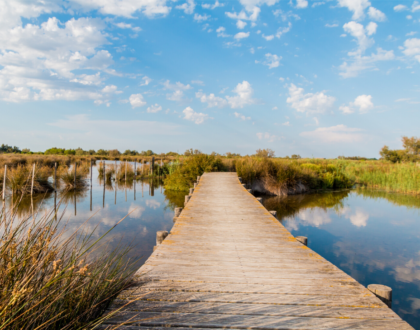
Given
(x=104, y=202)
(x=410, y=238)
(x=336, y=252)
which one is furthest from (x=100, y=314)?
(x=104, y=202)

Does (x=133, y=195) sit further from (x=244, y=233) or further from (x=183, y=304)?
(x=183, y=304)

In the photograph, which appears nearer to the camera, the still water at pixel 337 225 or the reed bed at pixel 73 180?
the still water at pixel 337 225

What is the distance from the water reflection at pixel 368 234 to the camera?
14.2ft


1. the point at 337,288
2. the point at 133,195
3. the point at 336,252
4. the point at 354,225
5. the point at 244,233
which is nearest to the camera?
the point at 337,288

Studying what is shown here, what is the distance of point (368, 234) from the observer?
6.80 metres

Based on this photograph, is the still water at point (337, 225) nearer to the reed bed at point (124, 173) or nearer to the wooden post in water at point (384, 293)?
the wooden post in water at point (384, 293)

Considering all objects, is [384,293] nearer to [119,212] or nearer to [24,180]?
[119,212]

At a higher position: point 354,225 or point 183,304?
point 183,304

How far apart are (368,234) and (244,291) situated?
6.27m

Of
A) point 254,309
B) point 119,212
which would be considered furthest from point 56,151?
point 254,309

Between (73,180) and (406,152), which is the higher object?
(406,152)

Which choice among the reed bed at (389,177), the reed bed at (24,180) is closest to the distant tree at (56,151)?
the reed bed at (24,180)

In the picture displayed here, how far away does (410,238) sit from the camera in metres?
6.48

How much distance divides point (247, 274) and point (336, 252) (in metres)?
4.04
